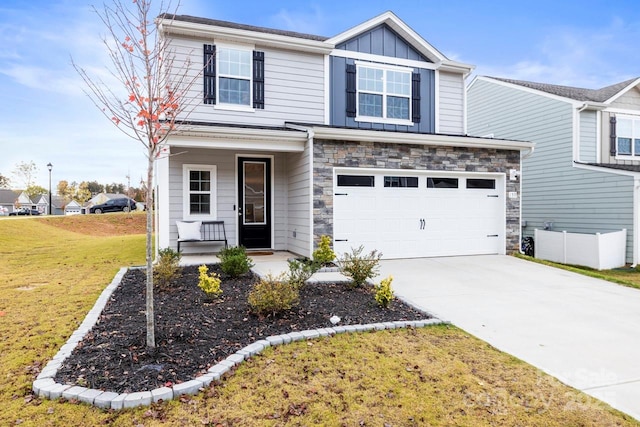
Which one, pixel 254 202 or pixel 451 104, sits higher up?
pixel 451 104

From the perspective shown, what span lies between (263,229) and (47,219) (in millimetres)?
18553

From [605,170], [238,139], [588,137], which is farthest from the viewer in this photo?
[588,137]

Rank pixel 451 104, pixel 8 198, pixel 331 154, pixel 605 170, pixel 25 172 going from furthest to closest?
pixel 8 198
pixel 25 172
pixel 451 104
pixel 605 170
pixel 331 154

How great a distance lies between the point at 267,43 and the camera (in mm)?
9992

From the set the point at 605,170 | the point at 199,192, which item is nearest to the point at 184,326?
the point at 199,192

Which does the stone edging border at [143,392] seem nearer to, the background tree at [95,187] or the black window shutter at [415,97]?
the black window shutter at [415,97]

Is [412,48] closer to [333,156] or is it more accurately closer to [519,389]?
[333,156]

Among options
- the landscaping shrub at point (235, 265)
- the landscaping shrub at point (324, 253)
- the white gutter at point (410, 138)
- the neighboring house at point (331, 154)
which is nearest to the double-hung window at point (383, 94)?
the neighboring house at point (331, 154)

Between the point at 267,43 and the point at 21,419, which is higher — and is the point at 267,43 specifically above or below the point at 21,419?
above

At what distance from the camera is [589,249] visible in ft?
34.8

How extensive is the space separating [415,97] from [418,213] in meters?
3.96

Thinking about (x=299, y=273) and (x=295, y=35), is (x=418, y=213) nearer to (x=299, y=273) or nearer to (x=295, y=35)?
(x=299, y=273)

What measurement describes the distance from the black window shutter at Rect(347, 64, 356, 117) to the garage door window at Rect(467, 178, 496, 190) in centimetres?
365

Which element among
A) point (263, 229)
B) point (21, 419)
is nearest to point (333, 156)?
point (263, 229)
